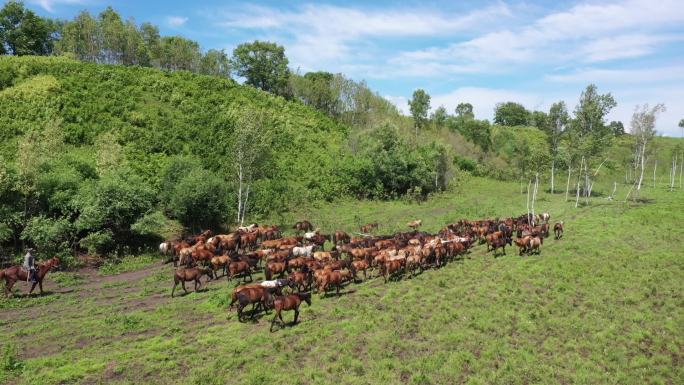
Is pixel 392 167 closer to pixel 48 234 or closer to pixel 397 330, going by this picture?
pixel 48 234

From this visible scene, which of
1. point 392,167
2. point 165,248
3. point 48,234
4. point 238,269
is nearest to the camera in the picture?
point 238,269

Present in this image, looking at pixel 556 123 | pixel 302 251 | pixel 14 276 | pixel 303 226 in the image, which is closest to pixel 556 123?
pixel 556 123

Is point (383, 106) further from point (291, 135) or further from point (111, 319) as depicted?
point (111, 319)

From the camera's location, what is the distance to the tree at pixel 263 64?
7519 centimetres

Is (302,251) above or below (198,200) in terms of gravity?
below

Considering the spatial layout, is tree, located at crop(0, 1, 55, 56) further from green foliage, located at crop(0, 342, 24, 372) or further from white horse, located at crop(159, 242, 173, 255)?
green foliage, located at crop(0, 342, 24, 372)

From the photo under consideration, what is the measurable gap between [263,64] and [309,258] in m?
59.7

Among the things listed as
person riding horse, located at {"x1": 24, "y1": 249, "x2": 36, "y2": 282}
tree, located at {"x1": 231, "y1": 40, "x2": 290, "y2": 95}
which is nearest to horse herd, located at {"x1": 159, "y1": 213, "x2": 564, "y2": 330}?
person riding horse, located at {"x1": 24, "y1": 249, "x2": 36, "y2": 282}

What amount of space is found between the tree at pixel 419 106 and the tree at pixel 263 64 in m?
24.4

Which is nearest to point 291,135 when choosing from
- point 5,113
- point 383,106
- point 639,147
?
point 383,106

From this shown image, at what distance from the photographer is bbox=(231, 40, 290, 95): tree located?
75.2 meters

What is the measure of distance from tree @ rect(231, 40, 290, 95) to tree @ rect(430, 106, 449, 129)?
30.3 metres

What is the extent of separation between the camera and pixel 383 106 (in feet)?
251

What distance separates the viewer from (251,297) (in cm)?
1633
